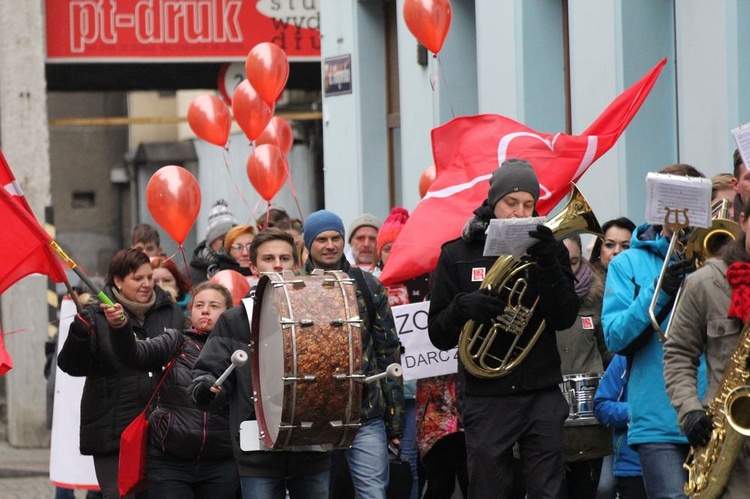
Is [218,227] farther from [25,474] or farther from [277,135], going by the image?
→ [25,474]

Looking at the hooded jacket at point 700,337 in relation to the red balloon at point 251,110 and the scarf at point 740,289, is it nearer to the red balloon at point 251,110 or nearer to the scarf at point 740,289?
the scarf at point 740,289

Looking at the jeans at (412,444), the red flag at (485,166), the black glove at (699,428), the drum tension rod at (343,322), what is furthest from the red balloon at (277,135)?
the black glove at (699,428)

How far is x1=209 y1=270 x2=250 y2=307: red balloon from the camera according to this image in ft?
32.9

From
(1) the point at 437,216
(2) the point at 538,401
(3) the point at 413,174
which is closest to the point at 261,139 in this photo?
(3) the point at 413,174

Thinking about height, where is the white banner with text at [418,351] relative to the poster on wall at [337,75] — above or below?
below

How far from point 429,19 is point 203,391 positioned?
506cm

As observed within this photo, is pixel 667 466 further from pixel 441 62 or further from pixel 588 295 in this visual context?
pixel 441 62

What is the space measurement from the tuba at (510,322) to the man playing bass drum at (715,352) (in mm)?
1082

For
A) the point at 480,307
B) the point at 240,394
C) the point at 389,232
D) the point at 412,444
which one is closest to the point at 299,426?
the point at 240,394

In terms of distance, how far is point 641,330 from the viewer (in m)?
7.32

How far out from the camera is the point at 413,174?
16.0 m

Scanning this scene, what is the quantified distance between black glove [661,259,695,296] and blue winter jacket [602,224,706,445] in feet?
0.36

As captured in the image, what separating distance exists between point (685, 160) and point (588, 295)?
8.56 feet

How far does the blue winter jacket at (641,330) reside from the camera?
7.32m
